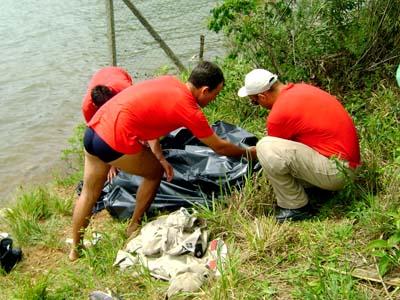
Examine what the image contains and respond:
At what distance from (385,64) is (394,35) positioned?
12.1 inches

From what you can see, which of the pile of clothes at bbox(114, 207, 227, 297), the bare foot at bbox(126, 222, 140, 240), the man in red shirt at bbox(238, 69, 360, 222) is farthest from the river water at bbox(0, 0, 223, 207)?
the man in red shirt at bbox(238, 69, 360, 222)

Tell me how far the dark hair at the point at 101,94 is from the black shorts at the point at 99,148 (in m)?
0.63

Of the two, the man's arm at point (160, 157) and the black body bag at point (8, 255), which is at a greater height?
the man's arm at point (160, 157)

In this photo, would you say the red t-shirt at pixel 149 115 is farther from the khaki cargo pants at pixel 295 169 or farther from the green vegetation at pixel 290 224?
the green vegetation at pixel 290 224

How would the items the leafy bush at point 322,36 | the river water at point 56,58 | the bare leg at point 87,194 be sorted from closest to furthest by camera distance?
the bare leg at point 87,194
the leafy bush at point 322,36
the river water at point 56,58

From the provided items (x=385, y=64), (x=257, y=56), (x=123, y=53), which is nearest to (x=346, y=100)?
(x=385, y=64)

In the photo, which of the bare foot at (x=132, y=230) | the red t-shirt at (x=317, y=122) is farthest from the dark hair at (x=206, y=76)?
the bare foot at (x=132, y=230)

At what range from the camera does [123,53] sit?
31.6ft

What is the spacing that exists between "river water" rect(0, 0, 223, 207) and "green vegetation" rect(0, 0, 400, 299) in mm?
733

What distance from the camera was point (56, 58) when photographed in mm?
9609

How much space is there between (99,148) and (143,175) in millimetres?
438

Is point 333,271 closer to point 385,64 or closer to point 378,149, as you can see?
point 378,149

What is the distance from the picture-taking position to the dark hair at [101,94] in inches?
170

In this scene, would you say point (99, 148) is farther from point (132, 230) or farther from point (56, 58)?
point (56, 58)
